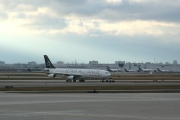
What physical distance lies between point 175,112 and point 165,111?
69 cm

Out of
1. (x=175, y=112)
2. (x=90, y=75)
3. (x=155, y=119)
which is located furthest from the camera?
(x=90, y=75)

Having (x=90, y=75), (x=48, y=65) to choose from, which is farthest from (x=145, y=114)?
(x=48, y=65)

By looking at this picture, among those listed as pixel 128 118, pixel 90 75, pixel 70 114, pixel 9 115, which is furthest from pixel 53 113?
pixel 90 75

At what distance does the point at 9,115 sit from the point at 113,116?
5.31 metres

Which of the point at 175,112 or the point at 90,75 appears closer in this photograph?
the point at 175,112

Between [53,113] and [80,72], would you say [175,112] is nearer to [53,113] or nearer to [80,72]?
[53,113]

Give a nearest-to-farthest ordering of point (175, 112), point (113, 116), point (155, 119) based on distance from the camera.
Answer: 1. point (155, 119)
2. point (113, 116)
3. point (175, 112)

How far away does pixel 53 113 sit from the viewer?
64.1 feet

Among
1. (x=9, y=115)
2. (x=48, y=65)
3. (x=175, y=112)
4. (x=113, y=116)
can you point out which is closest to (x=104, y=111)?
(x=113, y=116)

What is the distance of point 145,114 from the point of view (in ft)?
63.4

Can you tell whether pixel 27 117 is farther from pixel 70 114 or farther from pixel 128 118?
pixel 128 118

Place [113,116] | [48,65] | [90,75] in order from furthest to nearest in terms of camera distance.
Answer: [48,65] → [90,75] → [113,116]

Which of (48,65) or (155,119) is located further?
(48,65)

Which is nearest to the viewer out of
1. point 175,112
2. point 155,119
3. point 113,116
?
point 155,119
